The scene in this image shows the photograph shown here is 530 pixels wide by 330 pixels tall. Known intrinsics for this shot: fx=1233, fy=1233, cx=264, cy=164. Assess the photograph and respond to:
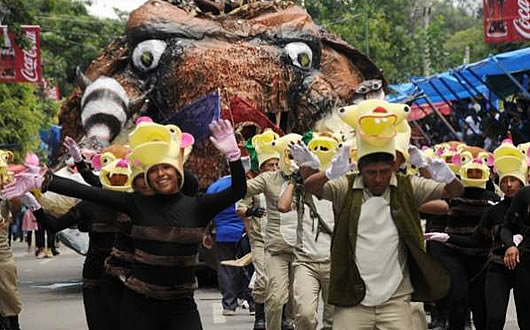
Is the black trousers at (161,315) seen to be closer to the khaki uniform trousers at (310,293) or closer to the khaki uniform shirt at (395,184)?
the khaki uniform shirt at (395,184)

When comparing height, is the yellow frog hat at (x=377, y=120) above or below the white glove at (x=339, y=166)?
above

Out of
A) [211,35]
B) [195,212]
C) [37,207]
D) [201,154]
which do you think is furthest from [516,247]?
[211,35]

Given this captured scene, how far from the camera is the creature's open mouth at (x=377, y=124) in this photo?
7.01 metres

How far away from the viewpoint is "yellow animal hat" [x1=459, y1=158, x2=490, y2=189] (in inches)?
414

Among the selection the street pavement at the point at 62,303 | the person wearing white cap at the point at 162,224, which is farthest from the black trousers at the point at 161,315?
the street pavement at the point at 62,303

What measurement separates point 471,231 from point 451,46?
6045 cm

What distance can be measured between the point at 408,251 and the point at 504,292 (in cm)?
256

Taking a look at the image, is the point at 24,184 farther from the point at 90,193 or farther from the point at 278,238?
the point at 278,238

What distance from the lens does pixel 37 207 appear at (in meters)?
8.86

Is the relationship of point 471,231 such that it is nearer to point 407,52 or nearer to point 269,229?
point 269,229

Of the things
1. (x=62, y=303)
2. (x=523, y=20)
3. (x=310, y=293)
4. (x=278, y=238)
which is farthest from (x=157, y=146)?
(x=523, y=20)

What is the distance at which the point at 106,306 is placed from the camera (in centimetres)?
909

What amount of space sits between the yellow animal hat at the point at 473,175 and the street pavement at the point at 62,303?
237cm

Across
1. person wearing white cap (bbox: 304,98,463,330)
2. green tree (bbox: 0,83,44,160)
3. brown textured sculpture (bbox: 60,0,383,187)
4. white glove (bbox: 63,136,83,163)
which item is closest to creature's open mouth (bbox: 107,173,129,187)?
white glove (bbox: 63,136,83,163)
